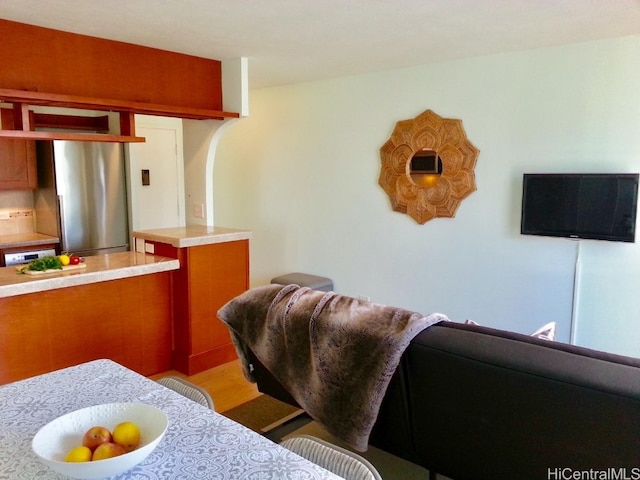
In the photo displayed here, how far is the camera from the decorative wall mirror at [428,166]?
3.83 meters

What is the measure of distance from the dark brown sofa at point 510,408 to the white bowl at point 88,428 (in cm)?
100

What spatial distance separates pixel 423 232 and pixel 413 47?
4.79 ft

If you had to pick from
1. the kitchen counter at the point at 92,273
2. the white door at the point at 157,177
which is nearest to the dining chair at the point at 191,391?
the kitchen counter at the point at 92,273

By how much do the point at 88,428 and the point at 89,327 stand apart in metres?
2.05

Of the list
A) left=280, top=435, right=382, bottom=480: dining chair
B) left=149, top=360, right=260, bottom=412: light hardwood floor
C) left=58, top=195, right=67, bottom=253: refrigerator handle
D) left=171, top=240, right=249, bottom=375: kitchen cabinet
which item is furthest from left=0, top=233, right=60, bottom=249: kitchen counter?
left=280, top=435, right=382, bottom=480: dining chair

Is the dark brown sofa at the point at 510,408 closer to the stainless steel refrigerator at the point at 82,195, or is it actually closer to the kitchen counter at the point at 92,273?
the kitchen counter at the point at 92,273

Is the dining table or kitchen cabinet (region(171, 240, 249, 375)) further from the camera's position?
kitchen cabinet (region(171, 240, 249, 375))

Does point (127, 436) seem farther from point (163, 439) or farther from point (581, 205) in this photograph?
point (581, 205)

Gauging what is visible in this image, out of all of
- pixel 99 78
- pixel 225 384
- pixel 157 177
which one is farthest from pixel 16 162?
pixel 225 384

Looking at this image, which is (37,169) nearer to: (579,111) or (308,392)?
(308,392)

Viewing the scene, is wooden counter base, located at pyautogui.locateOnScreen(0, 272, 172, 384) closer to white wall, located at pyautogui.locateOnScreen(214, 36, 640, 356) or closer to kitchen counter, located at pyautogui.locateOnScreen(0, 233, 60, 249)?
kitchen counter, located at pyautogui.locateOnScreen(0, 233, 60, 249)

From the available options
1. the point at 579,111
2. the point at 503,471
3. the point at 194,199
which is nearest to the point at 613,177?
the point at 579,111

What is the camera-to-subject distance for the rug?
2.84 meters

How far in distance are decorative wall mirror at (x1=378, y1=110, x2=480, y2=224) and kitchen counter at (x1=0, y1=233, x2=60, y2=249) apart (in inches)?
122
